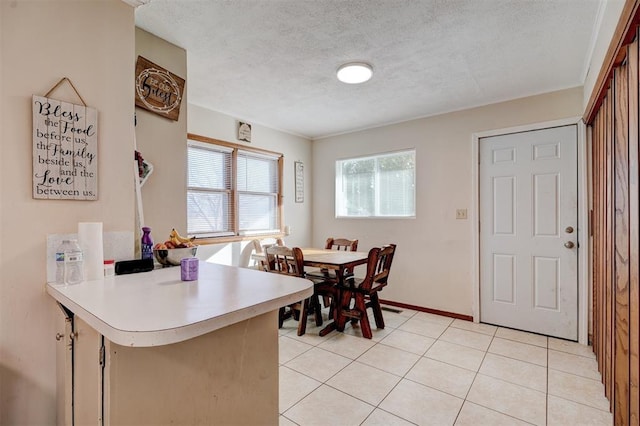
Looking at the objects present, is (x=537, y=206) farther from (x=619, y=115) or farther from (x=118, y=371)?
(x=118, y=371)

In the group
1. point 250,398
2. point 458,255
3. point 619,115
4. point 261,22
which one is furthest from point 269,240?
point 619,115

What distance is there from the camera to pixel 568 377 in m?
2.24

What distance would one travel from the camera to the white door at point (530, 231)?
288 centimetres

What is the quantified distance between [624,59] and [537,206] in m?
1.81

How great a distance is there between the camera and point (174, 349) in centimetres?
90

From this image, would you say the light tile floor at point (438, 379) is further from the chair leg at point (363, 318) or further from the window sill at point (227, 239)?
the window sill at point (227, 239)

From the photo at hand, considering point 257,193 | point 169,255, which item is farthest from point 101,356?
point 257,193

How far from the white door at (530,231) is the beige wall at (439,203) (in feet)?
0.55

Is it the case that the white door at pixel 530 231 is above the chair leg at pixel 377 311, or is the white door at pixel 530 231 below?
above

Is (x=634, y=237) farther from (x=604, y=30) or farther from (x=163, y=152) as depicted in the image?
(x=163, y=152)

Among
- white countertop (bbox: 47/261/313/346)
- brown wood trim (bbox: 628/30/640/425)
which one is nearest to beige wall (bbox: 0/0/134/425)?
white countertop (bbox: 47/261/313/346)

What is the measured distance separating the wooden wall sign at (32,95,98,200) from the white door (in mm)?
3404

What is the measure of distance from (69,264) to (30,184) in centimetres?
36

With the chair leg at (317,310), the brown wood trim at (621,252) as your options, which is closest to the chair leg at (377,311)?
the chair leg at (317,310)
